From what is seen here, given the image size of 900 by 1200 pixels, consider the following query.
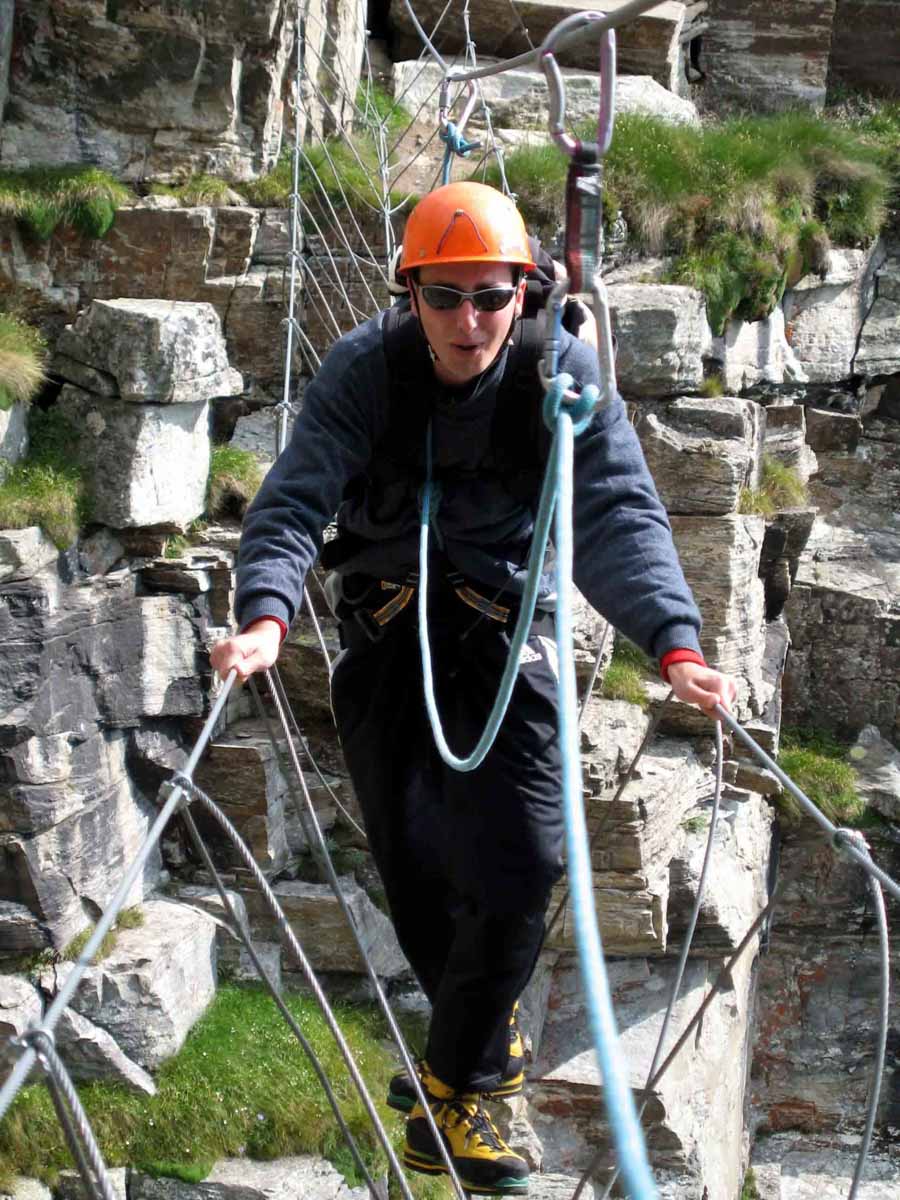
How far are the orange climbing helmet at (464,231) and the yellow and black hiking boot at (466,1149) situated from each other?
2057mm

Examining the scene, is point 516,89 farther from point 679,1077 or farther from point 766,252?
point 679,1077

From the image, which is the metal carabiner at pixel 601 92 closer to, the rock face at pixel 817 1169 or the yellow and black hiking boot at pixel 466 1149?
the yellow and black hiking boot at pixel 466 1149

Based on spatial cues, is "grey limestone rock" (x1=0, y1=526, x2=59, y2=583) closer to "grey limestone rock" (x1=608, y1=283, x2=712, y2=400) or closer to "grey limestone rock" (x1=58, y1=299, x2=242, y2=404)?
"grey limestone rock" (x1=58, y1=299, x2=242, y2=404)

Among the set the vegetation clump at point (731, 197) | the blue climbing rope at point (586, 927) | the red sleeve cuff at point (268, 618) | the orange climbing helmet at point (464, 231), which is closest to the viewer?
the blue climbing rope at point (586, 927)

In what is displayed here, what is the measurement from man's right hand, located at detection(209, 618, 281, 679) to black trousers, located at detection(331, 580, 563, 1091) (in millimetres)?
585

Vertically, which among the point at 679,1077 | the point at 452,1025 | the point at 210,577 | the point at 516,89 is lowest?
the point at 679,1077

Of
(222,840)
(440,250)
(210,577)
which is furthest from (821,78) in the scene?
(440,250)

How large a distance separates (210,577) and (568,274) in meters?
4.46

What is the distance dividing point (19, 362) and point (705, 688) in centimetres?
454

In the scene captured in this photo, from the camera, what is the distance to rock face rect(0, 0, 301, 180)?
734 centimetres

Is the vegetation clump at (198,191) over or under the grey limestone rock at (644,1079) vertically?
over

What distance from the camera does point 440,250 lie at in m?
3.01

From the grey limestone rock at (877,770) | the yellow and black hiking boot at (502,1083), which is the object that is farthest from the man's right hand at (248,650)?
the grey limestone rock at (877,770)

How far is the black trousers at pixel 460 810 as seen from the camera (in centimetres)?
323
